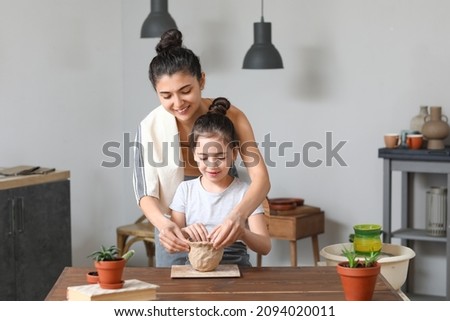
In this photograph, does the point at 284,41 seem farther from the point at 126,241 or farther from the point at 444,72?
the point at 126,241

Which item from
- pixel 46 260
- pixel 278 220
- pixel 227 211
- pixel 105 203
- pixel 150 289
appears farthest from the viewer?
pixel 105 203

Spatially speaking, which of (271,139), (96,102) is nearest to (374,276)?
(271,139)

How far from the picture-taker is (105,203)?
18.8 ft

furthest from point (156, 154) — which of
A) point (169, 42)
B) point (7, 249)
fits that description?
point (7, 249)

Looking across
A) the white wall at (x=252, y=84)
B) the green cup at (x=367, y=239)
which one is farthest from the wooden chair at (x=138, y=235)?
the green cup at (x=367, y=239)

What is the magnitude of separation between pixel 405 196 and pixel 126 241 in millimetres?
1776

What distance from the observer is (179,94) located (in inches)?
106

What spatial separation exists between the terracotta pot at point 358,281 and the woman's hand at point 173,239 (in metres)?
0.55

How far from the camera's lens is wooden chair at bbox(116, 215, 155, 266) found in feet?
17.1

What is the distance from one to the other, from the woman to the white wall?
2.19m

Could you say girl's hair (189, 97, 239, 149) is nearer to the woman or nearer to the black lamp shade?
the woman

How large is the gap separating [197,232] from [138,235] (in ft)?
8.69

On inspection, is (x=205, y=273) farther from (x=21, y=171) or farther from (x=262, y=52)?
(x=262, y=52)

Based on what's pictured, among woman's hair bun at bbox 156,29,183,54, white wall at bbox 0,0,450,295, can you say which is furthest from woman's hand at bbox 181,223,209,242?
white wall at bbox 0,0,450,295
